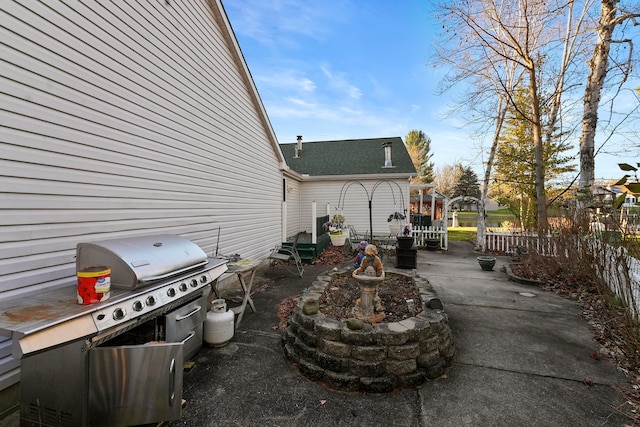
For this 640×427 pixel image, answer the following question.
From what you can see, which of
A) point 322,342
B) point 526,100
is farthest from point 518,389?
point 526,100

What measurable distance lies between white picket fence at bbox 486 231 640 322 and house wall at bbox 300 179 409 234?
12.4 feet

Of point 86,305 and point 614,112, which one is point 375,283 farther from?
point 614,112

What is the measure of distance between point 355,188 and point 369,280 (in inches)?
368

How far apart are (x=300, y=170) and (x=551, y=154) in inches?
521

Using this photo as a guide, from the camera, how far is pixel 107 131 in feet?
10.3

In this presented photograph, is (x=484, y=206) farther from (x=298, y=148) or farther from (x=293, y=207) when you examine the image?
(x=298, y=148)

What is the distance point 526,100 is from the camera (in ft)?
46.8

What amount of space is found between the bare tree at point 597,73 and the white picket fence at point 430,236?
4.69 m

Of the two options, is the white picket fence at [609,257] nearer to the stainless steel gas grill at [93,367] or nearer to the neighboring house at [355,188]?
the neighboring house at [355,188]

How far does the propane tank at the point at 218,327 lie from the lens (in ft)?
10.9

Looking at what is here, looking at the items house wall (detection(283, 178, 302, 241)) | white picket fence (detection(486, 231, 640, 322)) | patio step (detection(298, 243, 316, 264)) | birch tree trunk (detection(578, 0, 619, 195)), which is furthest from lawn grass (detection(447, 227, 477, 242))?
patio step (detection(298, 243, 316, 264))

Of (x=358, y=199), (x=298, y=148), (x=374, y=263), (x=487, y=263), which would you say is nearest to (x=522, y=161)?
(x=358, y=199)

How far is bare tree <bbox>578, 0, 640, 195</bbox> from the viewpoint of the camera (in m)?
6.08

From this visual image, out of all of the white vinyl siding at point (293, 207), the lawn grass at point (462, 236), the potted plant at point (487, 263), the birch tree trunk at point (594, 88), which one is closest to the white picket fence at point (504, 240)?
the potted plant at point (487, 263)
